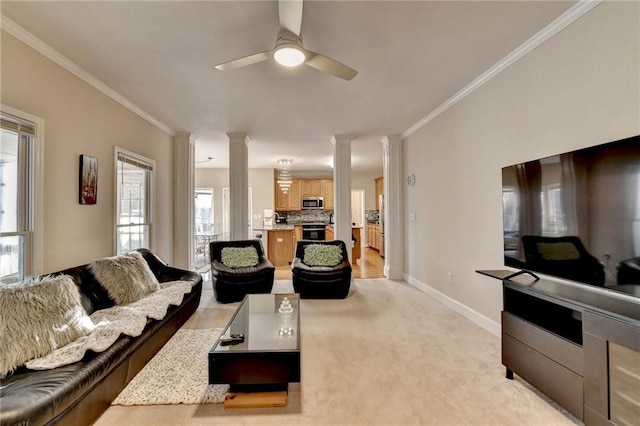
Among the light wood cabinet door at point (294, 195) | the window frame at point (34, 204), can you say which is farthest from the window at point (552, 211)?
the light wood cabinet door at point (294, 195)

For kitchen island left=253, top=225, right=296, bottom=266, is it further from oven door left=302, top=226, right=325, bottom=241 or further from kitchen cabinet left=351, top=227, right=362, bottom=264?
kitchen cabinet left=351, top=227, right=362, bottom=264

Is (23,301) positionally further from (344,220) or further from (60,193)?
(344,220)

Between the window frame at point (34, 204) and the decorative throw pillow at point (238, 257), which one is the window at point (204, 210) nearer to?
the decorative throw pillow at point (238, 257)

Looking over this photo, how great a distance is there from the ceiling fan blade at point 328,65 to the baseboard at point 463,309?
2.76 m

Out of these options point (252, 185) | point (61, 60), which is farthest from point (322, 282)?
point (252, 185)

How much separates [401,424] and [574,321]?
139 cm

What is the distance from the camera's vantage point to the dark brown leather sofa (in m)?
1.32

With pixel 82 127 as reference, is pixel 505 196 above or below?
below

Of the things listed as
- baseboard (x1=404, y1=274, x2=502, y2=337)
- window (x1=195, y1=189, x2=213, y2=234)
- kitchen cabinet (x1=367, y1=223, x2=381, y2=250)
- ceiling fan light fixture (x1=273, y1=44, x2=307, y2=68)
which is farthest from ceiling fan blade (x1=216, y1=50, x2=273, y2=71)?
kitchen cabinet (x1=367, y1=223, x2=381, y2=250)

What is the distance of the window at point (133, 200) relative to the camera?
3625 millimetres

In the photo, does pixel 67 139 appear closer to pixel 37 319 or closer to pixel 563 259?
pixel 37 319

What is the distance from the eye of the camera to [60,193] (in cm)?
268

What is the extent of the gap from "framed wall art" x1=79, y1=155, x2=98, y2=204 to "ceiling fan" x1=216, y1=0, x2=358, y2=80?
1883 millimetres

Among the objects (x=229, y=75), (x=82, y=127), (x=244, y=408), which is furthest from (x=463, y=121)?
(x=82, y=127)
